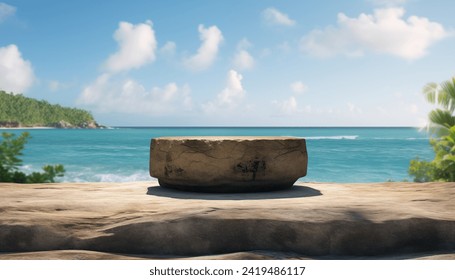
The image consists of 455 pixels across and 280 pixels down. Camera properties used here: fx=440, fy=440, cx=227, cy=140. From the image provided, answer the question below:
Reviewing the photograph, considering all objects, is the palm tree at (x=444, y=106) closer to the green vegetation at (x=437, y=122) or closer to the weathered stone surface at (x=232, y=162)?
the green vegetation at (x=437, y=122)

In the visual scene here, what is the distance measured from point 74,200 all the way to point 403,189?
3507mm

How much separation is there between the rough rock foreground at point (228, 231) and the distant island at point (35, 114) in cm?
8723

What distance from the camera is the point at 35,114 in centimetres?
9175

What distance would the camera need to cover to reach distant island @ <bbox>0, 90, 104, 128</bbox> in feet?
277

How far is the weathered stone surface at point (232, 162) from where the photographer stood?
4.43 meters

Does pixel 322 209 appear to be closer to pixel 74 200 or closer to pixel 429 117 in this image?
pixel 74 200

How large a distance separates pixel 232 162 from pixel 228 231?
1.28 metres

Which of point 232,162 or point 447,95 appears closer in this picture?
point 232,162

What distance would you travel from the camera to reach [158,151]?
4812 millimetres

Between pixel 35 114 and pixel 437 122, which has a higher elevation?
pixel 35 114

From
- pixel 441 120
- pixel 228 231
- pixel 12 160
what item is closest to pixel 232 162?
pixel 228 231

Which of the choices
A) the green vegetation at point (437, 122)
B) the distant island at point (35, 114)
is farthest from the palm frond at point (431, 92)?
the distant island at point (35, 114)

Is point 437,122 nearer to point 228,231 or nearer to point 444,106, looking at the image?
point 444,106
